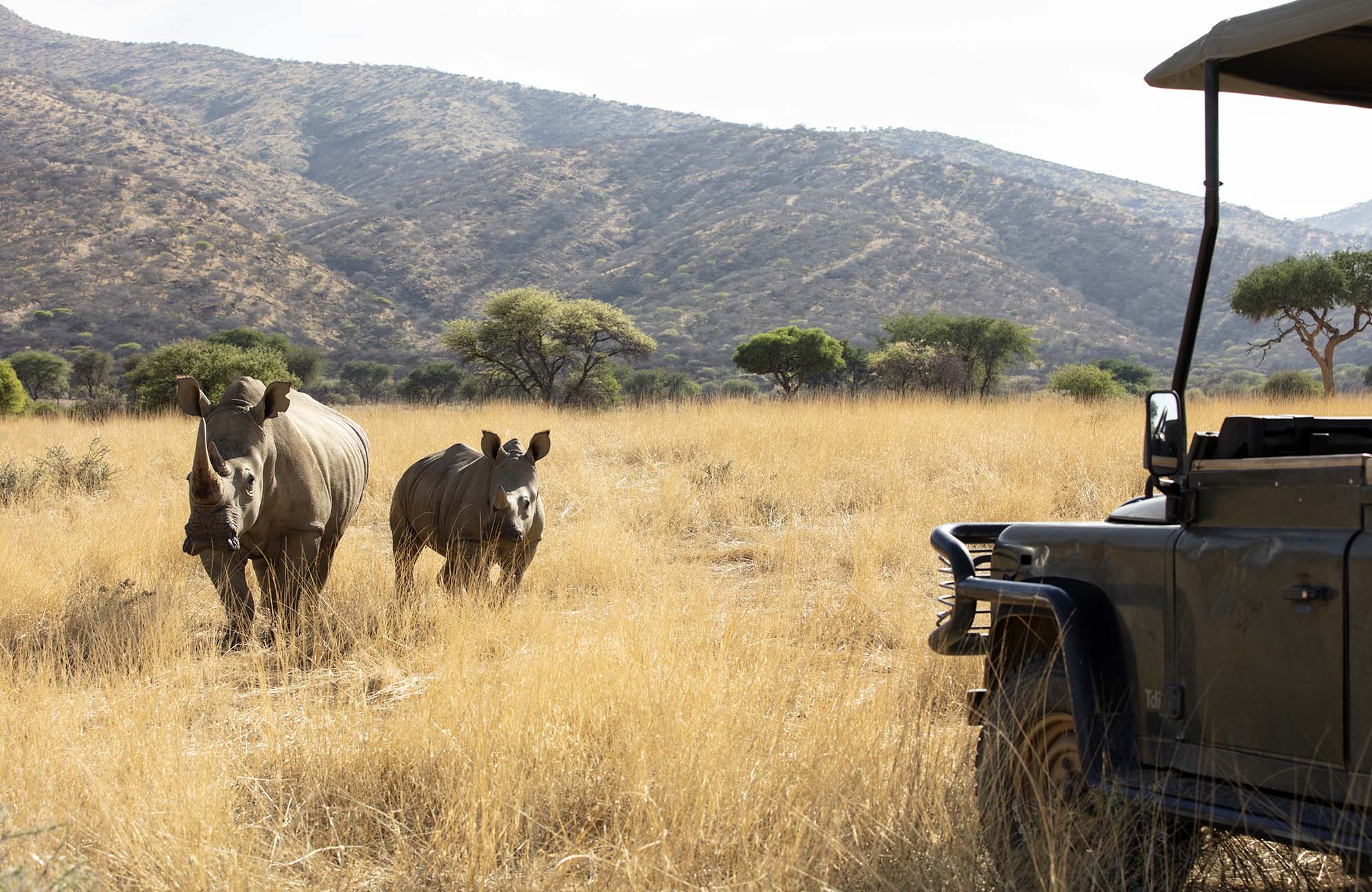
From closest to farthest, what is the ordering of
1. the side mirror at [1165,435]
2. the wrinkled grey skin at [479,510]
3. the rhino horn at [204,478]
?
the side mirror at [1165,435], the rhino horn at [204,478], the wrinkled grey skin at [479,510]

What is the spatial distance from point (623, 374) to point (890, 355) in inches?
711

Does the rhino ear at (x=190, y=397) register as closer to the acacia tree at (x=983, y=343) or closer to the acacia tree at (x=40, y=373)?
the acacia tree at (x=983, y=343)

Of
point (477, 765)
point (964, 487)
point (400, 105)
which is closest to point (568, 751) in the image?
point (477, 765)

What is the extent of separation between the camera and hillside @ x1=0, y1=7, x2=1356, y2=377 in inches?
2184

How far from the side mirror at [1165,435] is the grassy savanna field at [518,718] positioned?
1.22 meters

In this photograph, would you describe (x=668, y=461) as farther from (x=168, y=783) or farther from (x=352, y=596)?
(x=168, y=783)

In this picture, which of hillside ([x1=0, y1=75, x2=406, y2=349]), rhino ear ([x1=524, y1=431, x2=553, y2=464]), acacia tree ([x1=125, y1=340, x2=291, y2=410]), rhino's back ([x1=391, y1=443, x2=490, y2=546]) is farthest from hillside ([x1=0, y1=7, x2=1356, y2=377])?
rhino's back ([x1=391, y1=443, x2=490, y2=546])

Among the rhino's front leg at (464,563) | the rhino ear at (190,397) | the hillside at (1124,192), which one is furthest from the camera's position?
the hillside at (1124,192)

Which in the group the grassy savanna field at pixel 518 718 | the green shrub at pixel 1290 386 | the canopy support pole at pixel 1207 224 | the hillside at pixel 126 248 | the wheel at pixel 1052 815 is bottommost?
the grassy savanna field at pixel 518 718

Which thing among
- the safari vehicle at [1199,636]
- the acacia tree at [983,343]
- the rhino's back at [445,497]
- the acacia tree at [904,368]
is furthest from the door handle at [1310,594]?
Result: the acacia tree at [983,343]

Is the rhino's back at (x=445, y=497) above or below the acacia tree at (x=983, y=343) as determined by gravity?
below

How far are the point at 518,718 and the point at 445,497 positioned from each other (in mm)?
2910

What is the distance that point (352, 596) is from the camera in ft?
23.8

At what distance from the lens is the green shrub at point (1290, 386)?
59.9 ft
